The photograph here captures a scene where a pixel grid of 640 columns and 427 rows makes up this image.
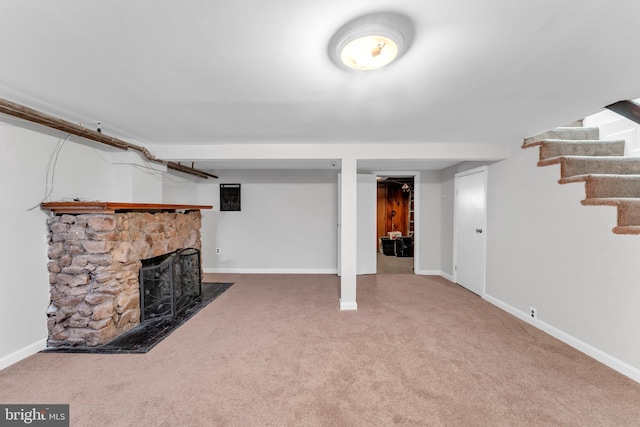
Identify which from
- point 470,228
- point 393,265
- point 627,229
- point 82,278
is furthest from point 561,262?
point 82,278

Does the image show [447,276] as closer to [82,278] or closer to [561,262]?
[561,262]

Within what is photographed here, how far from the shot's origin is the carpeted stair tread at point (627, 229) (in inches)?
73.4

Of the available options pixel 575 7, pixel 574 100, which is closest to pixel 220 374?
pixel 575 7

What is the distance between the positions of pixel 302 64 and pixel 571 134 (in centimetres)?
326

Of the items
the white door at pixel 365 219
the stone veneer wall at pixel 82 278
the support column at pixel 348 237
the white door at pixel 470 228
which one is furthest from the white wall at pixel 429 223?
the stone veneer wall at pixel 82 278

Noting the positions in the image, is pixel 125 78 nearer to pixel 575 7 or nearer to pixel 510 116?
pixel 575 7

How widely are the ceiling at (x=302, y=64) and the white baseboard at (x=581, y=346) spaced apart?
6.44ft

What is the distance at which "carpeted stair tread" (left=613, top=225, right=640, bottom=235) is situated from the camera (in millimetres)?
1863

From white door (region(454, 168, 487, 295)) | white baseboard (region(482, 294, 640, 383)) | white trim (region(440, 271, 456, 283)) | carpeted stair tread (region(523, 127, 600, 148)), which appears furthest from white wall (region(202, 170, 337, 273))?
carpeted stair tread (region(523, 127, 600, 148))

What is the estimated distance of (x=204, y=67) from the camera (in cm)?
140

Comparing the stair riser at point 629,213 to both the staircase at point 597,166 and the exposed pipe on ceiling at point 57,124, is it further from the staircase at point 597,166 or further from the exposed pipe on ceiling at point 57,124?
the exposed pipe on ceiling at point 57,124

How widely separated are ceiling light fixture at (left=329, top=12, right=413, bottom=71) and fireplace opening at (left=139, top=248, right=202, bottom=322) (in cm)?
286

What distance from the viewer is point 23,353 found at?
2.11 m

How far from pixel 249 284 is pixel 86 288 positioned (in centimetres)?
216
